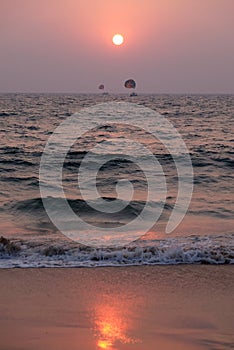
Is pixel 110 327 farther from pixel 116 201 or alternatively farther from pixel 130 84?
pixel 130 84

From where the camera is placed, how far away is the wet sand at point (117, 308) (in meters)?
5.07

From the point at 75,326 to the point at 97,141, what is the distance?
21172mm

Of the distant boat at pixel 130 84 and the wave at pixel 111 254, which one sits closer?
the wave at pixel 111 254

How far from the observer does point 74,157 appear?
2097cm

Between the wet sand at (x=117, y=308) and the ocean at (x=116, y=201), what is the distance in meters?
0.72

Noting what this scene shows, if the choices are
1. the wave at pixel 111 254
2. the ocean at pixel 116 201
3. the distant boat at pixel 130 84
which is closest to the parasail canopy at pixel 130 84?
the distant boat at pixel 130 84

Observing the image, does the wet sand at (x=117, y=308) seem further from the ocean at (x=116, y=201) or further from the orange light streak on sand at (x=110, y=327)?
the ocean at (x=116, y=201)

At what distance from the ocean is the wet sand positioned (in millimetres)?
720

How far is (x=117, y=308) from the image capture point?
19.4ft

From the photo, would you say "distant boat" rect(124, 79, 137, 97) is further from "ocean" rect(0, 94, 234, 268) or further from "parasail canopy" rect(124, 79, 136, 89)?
"ocean" rect(0, 94, 234, 268)

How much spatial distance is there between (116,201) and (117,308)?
7.57m

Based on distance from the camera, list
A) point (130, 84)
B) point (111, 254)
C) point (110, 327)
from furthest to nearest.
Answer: point (130, 84), point (111, 254), point (110, 327)

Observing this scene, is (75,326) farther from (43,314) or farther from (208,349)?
(208,349)

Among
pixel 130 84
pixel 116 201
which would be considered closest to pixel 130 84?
pixel 130 84
